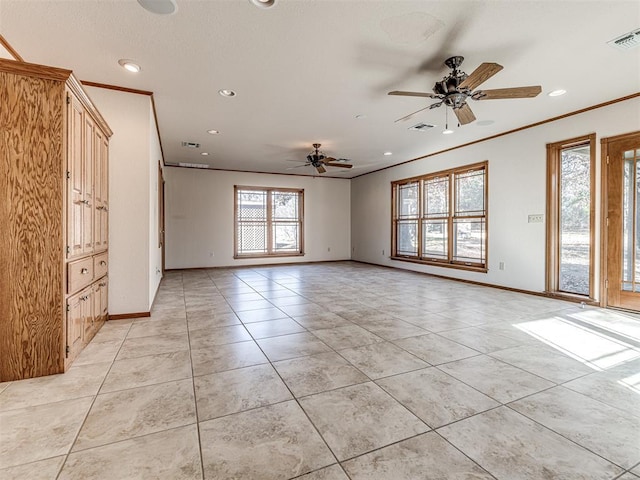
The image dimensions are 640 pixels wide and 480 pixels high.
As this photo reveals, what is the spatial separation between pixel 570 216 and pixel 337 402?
4871 mm

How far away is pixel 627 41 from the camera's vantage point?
283 centimetres

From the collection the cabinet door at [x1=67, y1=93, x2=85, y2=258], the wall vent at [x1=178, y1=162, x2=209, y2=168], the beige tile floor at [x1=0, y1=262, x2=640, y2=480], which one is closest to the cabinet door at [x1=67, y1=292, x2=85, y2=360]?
the beige tile floor at [x1=0, y1=262, x2=640, y2=480]

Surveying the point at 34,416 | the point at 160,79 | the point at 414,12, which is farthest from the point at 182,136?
the point at 34,416

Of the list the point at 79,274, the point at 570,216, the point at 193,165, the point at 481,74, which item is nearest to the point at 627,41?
the point at 481,74

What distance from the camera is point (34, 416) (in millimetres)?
1788

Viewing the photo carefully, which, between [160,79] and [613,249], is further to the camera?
[613,249]

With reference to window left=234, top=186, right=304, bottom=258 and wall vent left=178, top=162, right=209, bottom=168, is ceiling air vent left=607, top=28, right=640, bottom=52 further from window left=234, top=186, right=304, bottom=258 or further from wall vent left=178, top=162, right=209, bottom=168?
wall vent left=178, top=162, right=209, bottom=168

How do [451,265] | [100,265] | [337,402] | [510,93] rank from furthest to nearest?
[451,265] < [100,265] < [510,93] < [337,402]

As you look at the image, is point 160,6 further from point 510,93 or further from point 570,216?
point 570,216

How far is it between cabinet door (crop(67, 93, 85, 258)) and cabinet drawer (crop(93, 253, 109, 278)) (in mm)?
478

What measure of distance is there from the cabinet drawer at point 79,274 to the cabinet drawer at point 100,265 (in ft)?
0.48

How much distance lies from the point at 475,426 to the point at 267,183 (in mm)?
8287

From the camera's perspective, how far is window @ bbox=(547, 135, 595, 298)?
450 cm

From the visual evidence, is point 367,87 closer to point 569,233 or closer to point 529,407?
point 529,407
